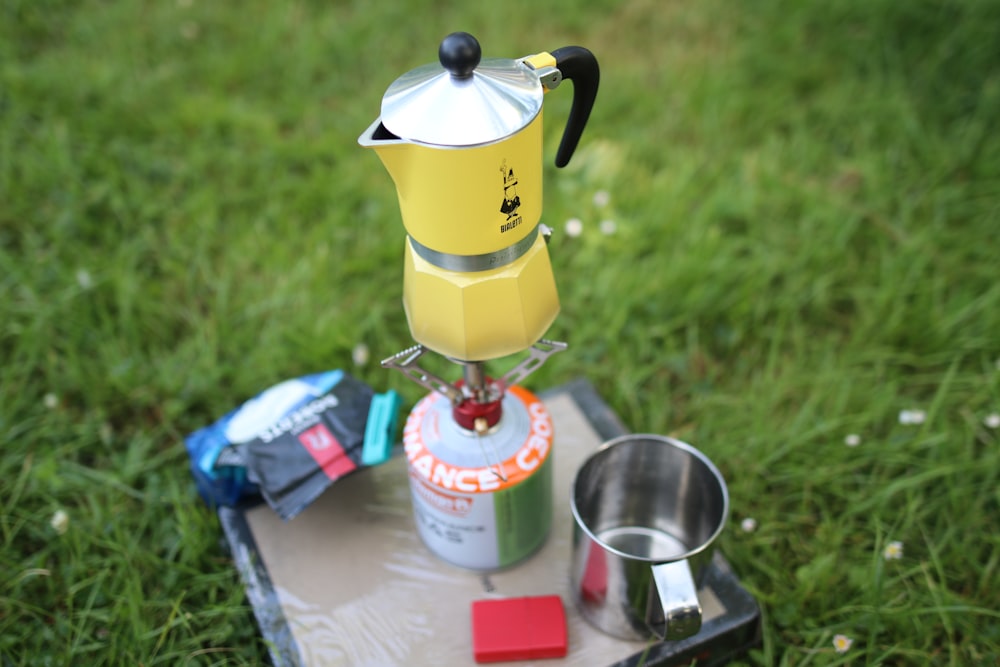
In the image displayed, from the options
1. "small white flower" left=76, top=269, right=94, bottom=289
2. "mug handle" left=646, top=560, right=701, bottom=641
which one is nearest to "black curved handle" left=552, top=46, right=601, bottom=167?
"mug handle" left=646, top=560, right=701, bottom=641

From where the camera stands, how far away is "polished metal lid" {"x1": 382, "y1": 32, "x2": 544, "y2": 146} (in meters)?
0.92

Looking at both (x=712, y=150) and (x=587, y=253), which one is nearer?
(x=587, y=253)

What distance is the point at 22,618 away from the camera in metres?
1.37

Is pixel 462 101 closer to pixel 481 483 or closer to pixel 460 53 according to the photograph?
pixel 460 53

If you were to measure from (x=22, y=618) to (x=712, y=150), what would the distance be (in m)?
1.89

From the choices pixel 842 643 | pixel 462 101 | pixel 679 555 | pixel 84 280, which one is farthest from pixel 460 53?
pixel 84 280

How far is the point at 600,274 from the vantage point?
1932 mm

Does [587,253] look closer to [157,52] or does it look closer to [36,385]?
[36,385]

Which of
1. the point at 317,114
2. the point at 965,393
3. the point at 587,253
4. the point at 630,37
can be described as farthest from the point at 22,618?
the point at 630,37

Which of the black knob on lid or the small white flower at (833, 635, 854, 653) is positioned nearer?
the black knob on lid

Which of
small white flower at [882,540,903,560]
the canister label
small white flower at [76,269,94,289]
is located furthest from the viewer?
small white flower at [76,269,94,289]

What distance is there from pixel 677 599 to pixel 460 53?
725 millimetres

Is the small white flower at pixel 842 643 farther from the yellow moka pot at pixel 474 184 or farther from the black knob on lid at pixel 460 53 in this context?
the black knob on lid at pixel 460 53

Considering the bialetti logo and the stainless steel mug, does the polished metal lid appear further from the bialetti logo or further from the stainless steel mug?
the stainless steel mug
